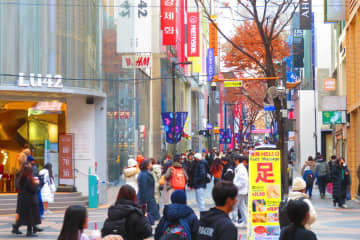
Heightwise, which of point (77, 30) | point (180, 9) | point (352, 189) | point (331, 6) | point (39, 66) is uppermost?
point (180, 9)

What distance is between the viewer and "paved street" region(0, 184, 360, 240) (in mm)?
15002

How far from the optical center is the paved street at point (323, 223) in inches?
591

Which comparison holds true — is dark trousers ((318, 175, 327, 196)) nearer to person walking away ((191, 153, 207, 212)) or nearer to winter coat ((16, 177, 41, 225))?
person walking away ((191, 153, 207, 212))

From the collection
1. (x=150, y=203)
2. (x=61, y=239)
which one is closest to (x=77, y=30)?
(x=150, y=203)

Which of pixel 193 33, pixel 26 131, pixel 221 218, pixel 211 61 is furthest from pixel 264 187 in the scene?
pixel 211 61

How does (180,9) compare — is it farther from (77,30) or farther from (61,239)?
(61,239)

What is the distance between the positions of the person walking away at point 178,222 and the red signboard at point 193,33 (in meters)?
41.8

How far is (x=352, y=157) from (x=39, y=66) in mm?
14071

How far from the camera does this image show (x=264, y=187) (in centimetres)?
1250

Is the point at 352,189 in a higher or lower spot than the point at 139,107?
lower

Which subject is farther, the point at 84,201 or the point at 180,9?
the point at 180,9

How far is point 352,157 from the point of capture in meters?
27.9

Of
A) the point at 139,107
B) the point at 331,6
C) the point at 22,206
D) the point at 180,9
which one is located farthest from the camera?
the point at 180,9

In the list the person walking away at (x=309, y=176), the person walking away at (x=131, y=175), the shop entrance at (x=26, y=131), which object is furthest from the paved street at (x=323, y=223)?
the shop entrance at (x=26, y=131)
